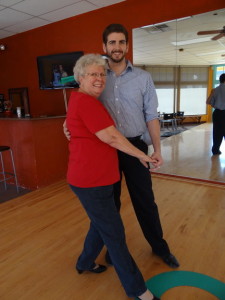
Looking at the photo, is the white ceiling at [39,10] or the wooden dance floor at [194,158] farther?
the wooden dance floor at [194,158]

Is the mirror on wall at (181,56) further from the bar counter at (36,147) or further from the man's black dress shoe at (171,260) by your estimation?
the man's black dress shoe at (171,260)

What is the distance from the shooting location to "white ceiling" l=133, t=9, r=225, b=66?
316 centimetres

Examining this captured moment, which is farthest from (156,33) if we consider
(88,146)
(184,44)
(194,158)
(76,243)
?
(76,243)

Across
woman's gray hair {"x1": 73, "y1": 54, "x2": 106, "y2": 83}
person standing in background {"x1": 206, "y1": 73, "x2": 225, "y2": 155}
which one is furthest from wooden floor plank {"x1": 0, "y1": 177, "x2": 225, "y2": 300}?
person standing in background {"x1": 206, "y1": 73, "x2": 225, "y2": 155}

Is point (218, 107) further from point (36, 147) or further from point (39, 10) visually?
point (39, 10)

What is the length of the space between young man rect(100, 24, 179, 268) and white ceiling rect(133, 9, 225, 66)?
86.7 inches

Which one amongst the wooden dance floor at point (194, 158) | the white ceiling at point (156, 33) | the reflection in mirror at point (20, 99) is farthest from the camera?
the reflection in mirror at point (20, 99)

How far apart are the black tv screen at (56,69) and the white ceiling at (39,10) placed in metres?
0.62

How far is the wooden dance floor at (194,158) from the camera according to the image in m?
3.66

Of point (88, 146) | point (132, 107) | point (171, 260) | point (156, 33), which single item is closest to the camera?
point (88, 146)

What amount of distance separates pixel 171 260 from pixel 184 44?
3.29 metres

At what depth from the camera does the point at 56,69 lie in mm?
4316

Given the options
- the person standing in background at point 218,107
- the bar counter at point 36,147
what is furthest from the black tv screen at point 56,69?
the person standing in background at point 218,107

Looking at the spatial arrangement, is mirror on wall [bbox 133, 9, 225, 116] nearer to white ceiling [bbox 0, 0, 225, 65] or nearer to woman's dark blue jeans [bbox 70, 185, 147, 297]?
white ceiling [bbox 0, 0, 225, 65]
